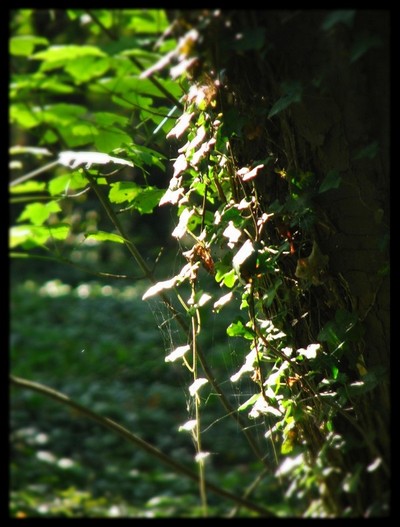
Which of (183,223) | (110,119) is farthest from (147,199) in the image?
(110,119)

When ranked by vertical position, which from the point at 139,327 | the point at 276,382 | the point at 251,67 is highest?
the point at 251,67

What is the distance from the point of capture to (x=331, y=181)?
1299mm

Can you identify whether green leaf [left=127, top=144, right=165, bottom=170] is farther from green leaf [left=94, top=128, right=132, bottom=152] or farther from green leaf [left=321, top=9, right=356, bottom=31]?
green leaf [left=321, top=9, right=356, bottom=31]

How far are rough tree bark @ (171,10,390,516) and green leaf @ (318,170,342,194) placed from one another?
4 centimetres

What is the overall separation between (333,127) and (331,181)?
12 cm

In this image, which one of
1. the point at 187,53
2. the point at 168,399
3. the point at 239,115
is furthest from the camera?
the point at 168,399

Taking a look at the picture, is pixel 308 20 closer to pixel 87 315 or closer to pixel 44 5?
pixel 44 5

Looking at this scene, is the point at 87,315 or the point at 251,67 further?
the point at 87,315

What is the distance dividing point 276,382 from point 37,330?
20.3 feet

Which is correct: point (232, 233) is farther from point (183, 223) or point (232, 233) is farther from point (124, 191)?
point (124, 191)

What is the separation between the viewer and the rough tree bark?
1163 millimetres

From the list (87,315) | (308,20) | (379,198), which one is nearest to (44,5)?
(308,20)

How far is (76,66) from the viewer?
2.33 metres

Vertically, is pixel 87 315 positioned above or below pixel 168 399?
below
